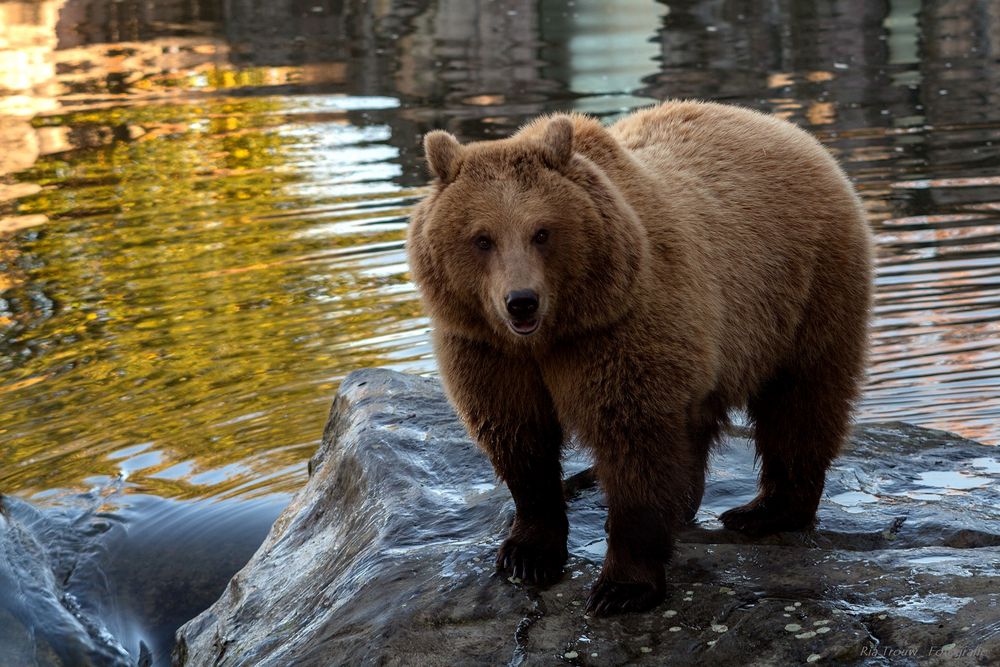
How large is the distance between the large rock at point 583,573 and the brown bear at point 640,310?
212 millimetres

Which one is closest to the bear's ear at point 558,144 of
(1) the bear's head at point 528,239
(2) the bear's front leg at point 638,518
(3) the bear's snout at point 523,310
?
(1) the bear's head at point 528,239

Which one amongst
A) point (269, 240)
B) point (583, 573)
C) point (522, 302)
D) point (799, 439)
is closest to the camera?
point (522, 302)

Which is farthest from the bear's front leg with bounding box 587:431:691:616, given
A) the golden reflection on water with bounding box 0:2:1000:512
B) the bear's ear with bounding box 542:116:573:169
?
the golden reflection on water with bounding box 0:2:1000:512

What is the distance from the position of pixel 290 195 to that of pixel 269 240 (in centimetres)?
183

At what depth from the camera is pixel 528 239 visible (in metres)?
4.61

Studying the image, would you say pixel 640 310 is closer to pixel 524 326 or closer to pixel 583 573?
pixel 524 326

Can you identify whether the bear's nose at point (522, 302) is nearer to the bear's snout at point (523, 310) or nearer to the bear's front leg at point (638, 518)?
the bear's snout at point (523, 310)

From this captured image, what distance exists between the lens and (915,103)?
19562 millimetres

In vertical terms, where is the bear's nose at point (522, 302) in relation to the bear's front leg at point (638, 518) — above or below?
above

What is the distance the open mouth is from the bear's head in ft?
0.08

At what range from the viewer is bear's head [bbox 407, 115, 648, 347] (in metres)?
4.64

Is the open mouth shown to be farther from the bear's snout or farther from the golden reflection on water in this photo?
the golden reflection on water

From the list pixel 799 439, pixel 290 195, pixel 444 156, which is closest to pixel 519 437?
pixel 444 156

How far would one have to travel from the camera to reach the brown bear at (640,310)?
185 inches
